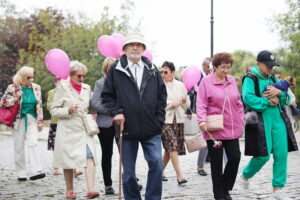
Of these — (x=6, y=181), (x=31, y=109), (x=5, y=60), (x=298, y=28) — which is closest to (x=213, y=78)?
(x=31, y=109)

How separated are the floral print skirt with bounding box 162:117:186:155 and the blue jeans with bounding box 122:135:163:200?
2.91m

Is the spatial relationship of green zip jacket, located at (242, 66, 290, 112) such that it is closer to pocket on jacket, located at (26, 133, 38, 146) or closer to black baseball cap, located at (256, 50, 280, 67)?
black baseball cap, located at (256, 50, 280, 67)

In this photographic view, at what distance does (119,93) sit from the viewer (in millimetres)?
5766

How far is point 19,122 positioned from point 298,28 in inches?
1222

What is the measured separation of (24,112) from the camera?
371 inches

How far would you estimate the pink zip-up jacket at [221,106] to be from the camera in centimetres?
668

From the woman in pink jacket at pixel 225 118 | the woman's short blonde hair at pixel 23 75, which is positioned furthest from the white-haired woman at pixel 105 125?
the woman's short blonde hair at pixel 23 75

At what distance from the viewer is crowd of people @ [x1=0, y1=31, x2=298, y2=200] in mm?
5762

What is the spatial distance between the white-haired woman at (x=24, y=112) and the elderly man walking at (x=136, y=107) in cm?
380

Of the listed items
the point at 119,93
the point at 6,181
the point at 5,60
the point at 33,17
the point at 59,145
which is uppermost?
the point at 33,17

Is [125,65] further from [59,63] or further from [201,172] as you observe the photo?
[201,172]

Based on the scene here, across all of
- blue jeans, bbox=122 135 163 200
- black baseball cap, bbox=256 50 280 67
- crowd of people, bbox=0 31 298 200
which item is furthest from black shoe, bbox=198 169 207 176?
blue jeans, bbox=122 135 163 200

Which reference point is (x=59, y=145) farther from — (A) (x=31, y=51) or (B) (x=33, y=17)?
(B) (x=33, y=17)

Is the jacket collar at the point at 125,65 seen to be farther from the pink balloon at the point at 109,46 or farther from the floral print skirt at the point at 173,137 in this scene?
the floral print skirt at the point at 173,137
